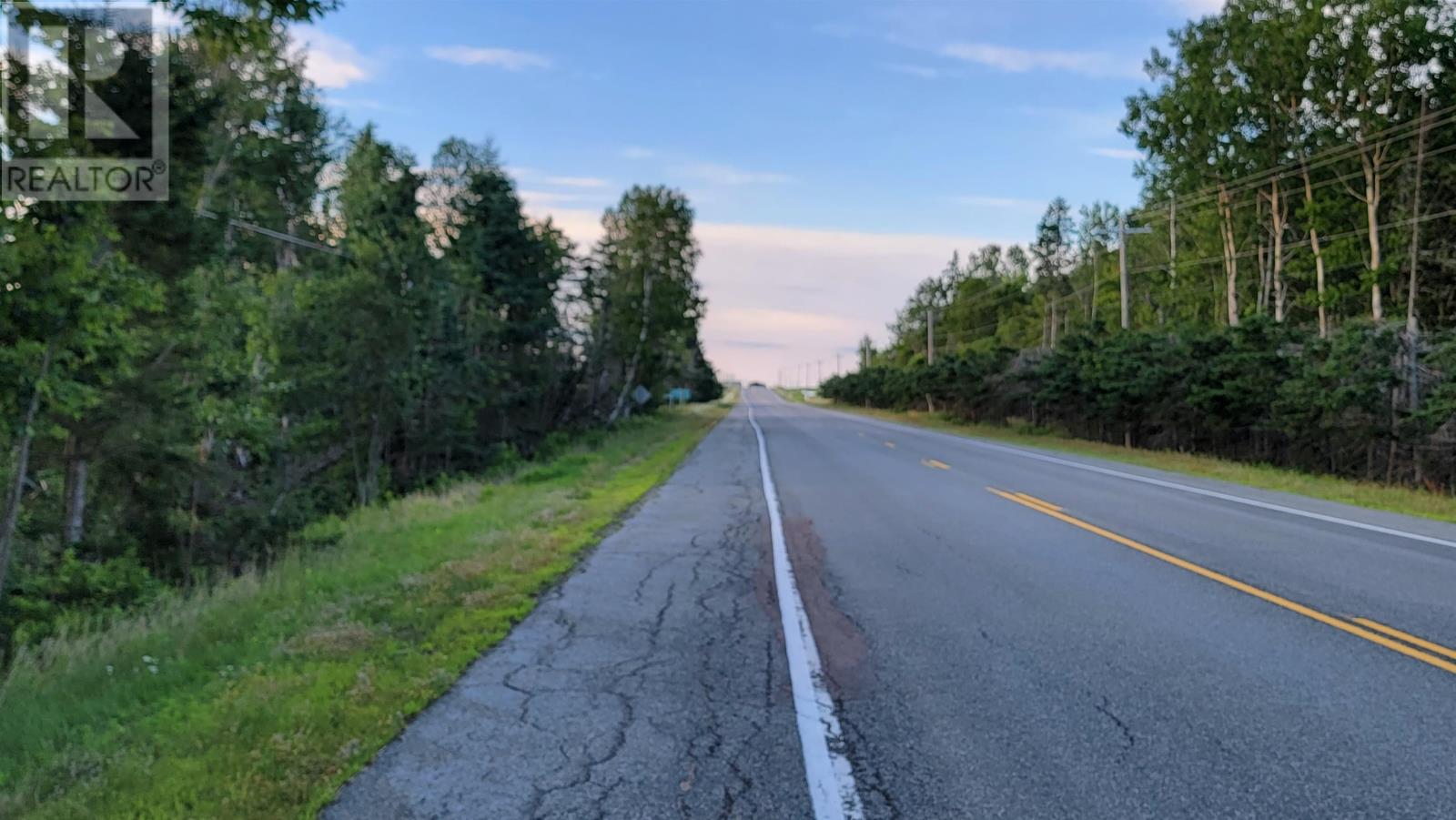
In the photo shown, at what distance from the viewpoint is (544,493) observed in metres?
15.7

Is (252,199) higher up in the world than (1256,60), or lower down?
lower down

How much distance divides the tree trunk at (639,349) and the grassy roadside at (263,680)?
32304 mm

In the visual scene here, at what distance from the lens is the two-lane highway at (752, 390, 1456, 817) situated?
11.8 ft

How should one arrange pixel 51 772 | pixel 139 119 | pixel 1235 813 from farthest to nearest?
pixel 139 119 → pixel 51 772 → pixel 1235 813

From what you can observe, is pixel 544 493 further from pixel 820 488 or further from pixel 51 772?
pixel 51 772

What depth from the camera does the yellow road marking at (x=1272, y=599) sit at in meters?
5.19

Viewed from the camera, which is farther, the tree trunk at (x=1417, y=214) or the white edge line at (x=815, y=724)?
the tree trunk at (x=1417, y=214)

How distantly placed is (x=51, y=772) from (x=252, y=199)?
62.6ft

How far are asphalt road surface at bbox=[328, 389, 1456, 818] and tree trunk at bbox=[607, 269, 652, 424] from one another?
110 feet

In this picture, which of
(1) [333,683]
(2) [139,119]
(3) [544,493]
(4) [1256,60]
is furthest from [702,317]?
(1) [333,683]

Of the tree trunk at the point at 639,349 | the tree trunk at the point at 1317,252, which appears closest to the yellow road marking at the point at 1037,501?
the tree trunk at the point at 1317,252

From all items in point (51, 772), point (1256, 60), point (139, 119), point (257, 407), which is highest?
point (1256, 60)

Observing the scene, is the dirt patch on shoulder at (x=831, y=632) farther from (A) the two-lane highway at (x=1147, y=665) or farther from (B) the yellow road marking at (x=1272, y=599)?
(B) the yellow road marking at (x=1272, y=599)

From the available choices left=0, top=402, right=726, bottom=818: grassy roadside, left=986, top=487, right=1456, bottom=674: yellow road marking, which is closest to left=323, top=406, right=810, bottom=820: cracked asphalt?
left=0, top=402, right=726, bottom=818: grassy roadside
